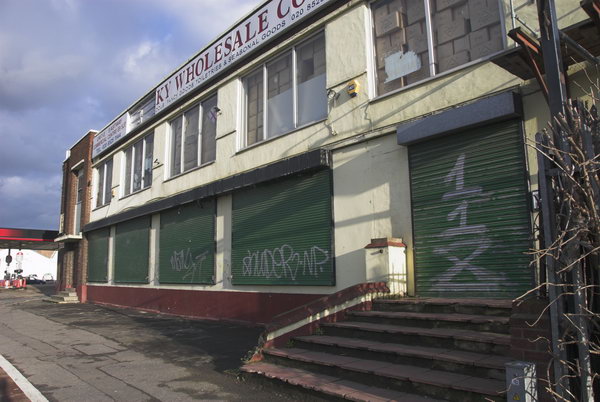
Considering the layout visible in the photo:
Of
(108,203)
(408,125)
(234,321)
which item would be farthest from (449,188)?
(108,203)

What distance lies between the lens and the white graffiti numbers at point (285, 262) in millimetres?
9164

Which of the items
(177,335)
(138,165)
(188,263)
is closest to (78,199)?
(138,165)

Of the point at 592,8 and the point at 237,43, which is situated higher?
the point at 237,43

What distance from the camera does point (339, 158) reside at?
29.6 ft

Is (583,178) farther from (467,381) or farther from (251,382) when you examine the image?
(251,382)

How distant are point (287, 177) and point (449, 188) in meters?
3.91

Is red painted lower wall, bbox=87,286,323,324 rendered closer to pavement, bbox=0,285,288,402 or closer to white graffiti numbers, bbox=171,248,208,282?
pavement, bbox=0,285,288,402

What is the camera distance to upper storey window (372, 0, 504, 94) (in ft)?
23.6

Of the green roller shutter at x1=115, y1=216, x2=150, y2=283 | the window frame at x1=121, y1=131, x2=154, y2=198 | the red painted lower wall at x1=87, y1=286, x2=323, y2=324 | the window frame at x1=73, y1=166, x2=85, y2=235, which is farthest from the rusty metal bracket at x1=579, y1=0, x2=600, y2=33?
the window frame at x1=73, y1=166, x2=85, y2=235

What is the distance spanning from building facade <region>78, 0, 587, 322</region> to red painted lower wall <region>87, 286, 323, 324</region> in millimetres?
49

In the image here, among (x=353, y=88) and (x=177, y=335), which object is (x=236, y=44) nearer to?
(x=353, y=88)

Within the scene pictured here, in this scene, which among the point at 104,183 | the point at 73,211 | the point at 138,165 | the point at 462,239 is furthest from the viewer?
the point at 73,211

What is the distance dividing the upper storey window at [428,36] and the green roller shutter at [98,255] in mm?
14376

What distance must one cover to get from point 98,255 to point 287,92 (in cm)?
1277
